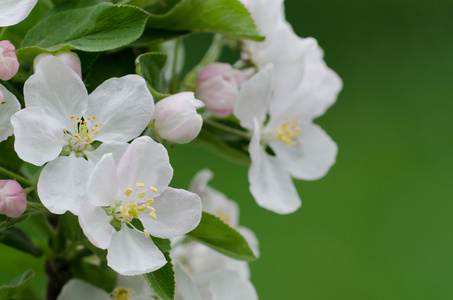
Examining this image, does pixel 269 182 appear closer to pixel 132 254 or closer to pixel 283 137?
pixel 283 137

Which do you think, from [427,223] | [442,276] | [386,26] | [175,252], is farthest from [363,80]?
[175,252]

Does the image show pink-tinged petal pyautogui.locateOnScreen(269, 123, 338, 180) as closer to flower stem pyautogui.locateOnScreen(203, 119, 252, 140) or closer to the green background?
flower stem pyautogui.locateOnScreen(203, 119, 252, 140)

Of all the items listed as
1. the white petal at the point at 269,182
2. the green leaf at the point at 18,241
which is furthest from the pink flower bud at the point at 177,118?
the green leaf at the point at 18,241

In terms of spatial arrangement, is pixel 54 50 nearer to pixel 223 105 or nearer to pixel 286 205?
pixel 223 105

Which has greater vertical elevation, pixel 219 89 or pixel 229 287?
pixel 219 89

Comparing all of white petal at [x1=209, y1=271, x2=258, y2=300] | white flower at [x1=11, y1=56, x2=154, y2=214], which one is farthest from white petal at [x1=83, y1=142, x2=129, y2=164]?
white petal at [x1=209, y1=271, x2=258, y2=300]

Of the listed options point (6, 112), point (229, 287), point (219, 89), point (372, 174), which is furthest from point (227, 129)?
point (372, 174)

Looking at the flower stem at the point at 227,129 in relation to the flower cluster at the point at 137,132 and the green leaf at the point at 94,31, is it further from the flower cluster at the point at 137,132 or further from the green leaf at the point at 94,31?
the green leaf at the point at 94,31
